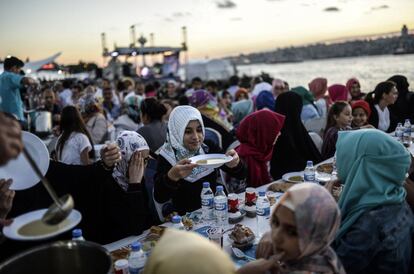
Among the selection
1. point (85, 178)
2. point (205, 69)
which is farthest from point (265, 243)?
point (205, 69)

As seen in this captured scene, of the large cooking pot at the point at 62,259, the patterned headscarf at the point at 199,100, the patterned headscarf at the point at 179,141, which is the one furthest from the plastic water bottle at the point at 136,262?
the patterned headscarf at the point at 199,100

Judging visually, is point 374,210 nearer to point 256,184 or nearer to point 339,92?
point 256,184

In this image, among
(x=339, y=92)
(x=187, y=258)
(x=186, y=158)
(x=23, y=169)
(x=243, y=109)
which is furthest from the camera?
(x=339, y=92)

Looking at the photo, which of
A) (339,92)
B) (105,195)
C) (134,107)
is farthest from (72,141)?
(339,92)

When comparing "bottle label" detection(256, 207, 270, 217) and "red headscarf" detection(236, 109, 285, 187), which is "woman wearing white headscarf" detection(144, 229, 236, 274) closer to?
"bottle label" detection(256, 207, 270, 217)

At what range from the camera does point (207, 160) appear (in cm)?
296

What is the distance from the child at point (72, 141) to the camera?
461cm

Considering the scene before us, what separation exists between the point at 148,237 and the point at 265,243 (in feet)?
3.47

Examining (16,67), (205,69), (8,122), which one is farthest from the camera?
(205,69)

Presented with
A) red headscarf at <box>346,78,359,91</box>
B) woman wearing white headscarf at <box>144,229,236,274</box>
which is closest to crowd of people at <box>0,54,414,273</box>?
woman wearing white headscarf at <box>144,229,236,274</box>

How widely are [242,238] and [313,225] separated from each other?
0.88 metres

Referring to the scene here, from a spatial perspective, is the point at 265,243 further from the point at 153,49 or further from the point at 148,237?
the point at 153,49

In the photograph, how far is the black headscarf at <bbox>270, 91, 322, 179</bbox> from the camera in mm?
4590

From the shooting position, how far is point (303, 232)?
1507 mm
